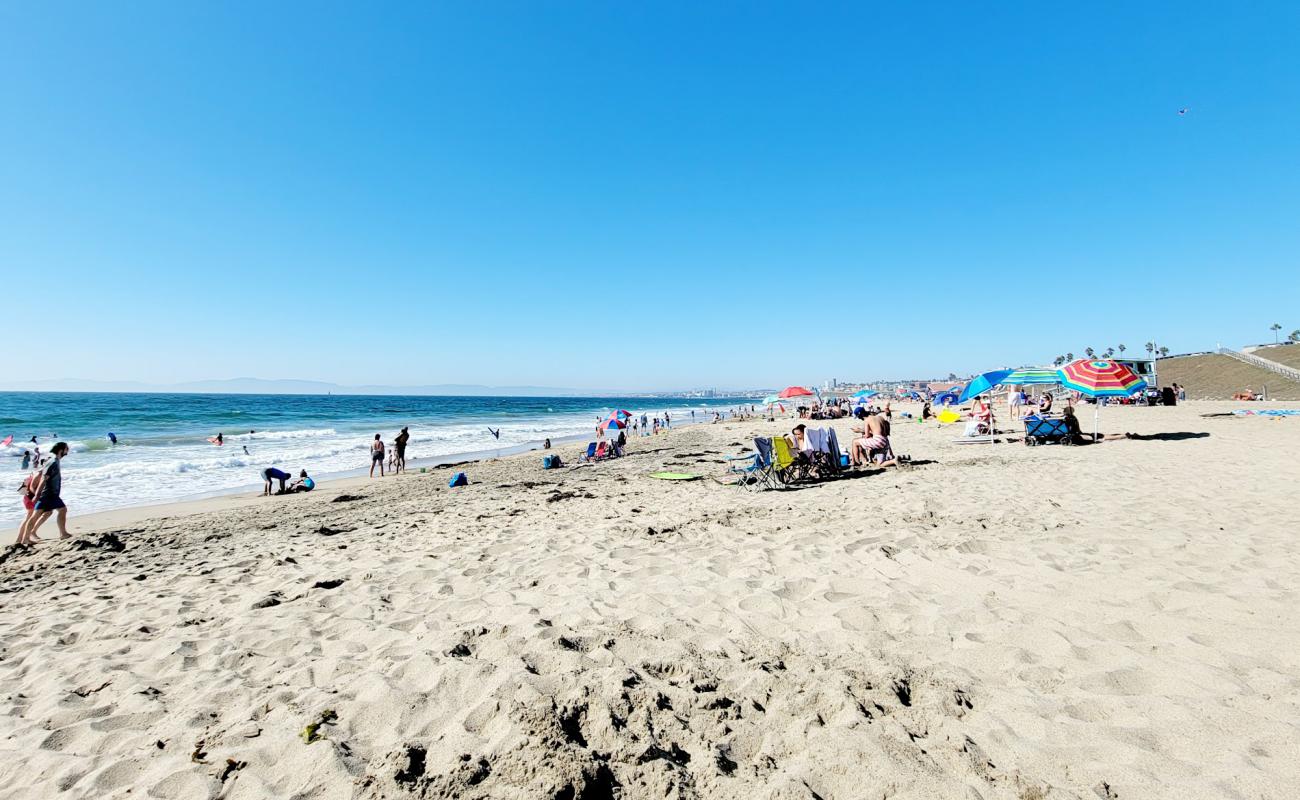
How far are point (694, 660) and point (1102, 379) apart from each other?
1420cm

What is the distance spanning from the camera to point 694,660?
3129 millimetres

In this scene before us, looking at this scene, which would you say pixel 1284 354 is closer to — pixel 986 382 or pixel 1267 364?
pixel 1267 364

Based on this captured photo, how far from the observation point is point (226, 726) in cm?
269

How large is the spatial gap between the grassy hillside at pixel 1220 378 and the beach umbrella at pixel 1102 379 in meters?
33.0

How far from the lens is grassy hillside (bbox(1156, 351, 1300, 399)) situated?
34.8 m

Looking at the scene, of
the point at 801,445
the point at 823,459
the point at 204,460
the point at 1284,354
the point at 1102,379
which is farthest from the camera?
the point at 1284,354

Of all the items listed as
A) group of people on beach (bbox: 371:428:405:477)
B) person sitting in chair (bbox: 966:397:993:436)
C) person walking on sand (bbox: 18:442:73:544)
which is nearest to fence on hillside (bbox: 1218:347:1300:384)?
person sitting in chair (bbox: 966:397:993:436)

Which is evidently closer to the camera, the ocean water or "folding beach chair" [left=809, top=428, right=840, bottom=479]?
"folding beach chair" [left=809, top=428, right=840, bottom=479]

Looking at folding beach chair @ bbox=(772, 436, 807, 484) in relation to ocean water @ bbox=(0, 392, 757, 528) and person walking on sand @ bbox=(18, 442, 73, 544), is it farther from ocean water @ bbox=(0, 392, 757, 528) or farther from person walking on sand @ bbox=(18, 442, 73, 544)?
ocean water @ bbox=(0, 392, 757, 528)

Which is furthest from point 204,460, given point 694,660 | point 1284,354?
point 1284,354

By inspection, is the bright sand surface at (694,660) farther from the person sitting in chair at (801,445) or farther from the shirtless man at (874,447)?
the shirtless man at (874,447)

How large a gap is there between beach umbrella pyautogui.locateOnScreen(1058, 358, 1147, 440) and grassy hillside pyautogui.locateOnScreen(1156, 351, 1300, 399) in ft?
108

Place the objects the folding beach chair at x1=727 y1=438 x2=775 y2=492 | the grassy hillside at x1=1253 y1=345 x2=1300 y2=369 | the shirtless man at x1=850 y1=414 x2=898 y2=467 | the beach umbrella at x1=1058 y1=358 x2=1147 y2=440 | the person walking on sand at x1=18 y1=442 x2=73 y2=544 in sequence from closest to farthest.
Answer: the person walking on sand at x1=18 y1=442 x2=73 y2=544, the folding beach chair at x1=727 y1=438 x2=775 y2=492, the shirtless man at x1=850 y1=414 x2=898 y2=467, the beach umbrella at x1=1058 y1=358 x2=1147 y2=440, the grassy hillside at x1=1253 y1=345 x2=1300 y2=369

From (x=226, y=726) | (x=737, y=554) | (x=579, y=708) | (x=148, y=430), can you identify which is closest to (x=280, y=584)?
(x=226, y=726)
